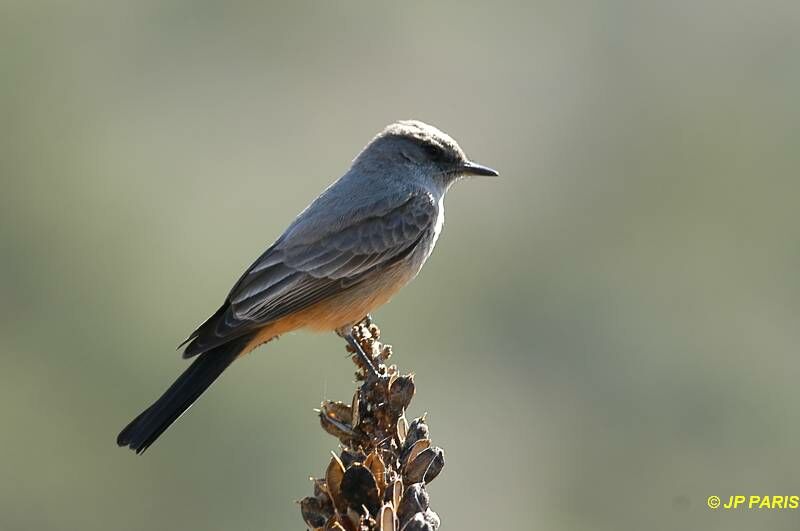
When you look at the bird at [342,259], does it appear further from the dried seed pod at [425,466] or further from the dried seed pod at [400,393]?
the dried seed pod at [425,466]

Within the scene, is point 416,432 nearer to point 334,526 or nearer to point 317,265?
point 334,526

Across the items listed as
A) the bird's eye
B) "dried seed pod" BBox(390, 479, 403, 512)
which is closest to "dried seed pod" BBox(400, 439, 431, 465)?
"dried seed pod" BBox(390, 479, 403, 512)

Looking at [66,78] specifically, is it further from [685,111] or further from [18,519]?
[18,519]

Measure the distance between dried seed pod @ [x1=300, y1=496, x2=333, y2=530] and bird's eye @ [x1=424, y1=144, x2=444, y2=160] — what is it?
3.63 m

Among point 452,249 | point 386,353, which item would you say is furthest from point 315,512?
point 452,249

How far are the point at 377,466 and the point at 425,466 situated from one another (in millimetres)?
258

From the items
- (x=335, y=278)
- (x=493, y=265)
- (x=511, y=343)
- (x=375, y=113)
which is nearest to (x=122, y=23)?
(x=375, y=113)

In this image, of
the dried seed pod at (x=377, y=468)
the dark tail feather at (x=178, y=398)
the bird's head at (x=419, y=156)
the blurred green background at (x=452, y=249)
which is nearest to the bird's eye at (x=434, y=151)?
the bird's head at (x=419, y=156)

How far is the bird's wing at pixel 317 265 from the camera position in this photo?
6.72 metres

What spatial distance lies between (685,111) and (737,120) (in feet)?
5.56

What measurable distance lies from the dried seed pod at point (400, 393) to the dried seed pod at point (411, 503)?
550 millimetres

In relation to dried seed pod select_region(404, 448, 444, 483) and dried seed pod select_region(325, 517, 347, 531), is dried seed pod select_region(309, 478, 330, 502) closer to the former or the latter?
dried seed pod select_region(325, 517, 347, 531)

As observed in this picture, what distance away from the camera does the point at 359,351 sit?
19.4ft

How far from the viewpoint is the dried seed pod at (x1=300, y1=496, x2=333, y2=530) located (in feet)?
14.6
